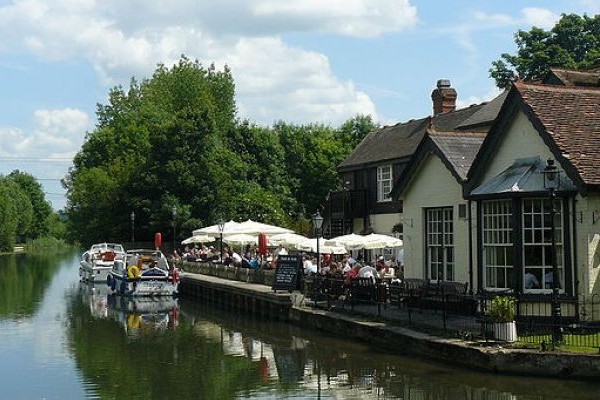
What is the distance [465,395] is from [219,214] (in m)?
43.5

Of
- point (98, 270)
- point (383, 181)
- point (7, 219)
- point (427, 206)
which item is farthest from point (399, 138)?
point (7, 219)

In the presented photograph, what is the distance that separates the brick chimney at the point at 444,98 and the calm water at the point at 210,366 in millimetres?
19814

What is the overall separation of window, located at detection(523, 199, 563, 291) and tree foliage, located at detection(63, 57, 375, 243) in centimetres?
3647

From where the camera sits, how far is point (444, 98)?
48969mm

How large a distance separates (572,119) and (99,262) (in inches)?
1532

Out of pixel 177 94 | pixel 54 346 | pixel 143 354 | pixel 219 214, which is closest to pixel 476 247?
pixel 143 354

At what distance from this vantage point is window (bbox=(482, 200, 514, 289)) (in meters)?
22.3

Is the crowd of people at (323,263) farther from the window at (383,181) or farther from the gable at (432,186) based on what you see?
the window at (383,181)

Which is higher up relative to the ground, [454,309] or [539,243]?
[539,243]

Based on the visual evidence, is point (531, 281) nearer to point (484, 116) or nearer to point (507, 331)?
point (507, 331)

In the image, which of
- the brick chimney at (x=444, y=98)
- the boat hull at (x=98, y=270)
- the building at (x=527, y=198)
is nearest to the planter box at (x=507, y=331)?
the building at (x=527, y=198)

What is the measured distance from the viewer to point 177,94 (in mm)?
86500

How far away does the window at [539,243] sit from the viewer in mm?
21250

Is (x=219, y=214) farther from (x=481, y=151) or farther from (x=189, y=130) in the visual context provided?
(x=481, y=151)
